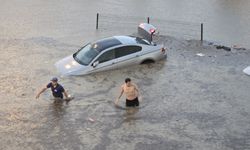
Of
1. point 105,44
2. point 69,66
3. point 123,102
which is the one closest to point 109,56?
point 105,44

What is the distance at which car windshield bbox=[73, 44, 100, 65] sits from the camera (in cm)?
1966

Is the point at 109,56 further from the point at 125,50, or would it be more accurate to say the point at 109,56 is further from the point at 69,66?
the point at 69,66

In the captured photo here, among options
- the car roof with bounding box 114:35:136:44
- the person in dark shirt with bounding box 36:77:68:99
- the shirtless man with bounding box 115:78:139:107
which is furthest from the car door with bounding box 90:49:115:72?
the shirtless man with bounding box 115:78:139:107

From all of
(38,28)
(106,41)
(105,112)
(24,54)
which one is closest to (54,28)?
(38,28)

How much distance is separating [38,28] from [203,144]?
1576cm

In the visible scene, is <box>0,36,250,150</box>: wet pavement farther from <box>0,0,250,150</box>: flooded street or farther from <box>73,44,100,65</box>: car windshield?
<box>73,44,100,65</box>: car windshield

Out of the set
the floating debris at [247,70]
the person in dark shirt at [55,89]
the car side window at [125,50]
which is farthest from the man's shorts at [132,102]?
the floating debris at [247,70]

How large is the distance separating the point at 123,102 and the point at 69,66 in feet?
12.6

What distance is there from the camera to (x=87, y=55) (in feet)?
65.4

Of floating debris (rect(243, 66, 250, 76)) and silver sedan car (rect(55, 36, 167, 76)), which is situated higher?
silver sedan car (rect(55, 36, 167, 76))

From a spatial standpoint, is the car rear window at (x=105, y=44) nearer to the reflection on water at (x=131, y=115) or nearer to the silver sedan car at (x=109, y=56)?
the silver sedan car at (x=109, y=56)

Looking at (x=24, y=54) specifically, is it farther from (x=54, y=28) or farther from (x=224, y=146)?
(x=224, y=146)

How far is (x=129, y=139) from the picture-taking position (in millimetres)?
14312

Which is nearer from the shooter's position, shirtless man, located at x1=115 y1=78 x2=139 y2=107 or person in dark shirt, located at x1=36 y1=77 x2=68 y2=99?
shirtless man, located at x1=115 y1=78 x2=139 y2=107
